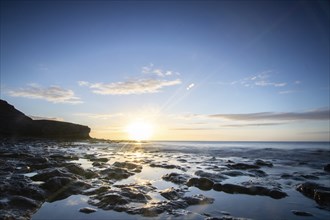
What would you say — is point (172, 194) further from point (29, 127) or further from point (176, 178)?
point (29, 127)

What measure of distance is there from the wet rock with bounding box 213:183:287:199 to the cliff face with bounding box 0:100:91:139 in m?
61.2

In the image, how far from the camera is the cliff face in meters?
57.8

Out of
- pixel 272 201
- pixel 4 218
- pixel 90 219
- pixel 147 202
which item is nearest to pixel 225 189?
pixel 272 201

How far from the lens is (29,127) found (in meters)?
64.1

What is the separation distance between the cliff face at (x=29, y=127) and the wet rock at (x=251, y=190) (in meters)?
61.2

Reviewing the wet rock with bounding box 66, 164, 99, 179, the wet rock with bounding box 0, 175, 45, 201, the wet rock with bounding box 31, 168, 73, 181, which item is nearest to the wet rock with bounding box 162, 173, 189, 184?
the wet rock with bounding box 66, 164, 99, 179

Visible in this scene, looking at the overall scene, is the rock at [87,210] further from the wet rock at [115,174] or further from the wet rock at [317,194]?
the wet rock at [317,194]

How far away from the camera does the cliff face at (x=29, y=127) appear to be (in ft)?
190

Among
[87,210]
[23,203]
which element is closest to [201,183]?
[87,210]

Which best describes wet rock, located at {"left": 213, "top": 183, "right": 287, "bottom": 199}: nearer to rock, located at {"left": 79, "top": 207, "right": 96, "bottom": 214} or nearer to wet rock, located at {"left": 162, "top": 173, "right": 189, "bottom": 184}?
wet rock, located at {"left": 162, "top": 173, "right": 189, "bottom": 184}

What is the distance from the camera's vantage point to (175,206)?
22.3ft

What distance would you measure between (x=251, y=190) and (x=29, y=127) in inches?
2708

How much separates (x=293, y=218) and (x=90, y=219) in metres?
5.40

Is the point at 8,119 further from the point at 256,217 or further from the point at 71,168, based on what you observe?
the point at 256,217
